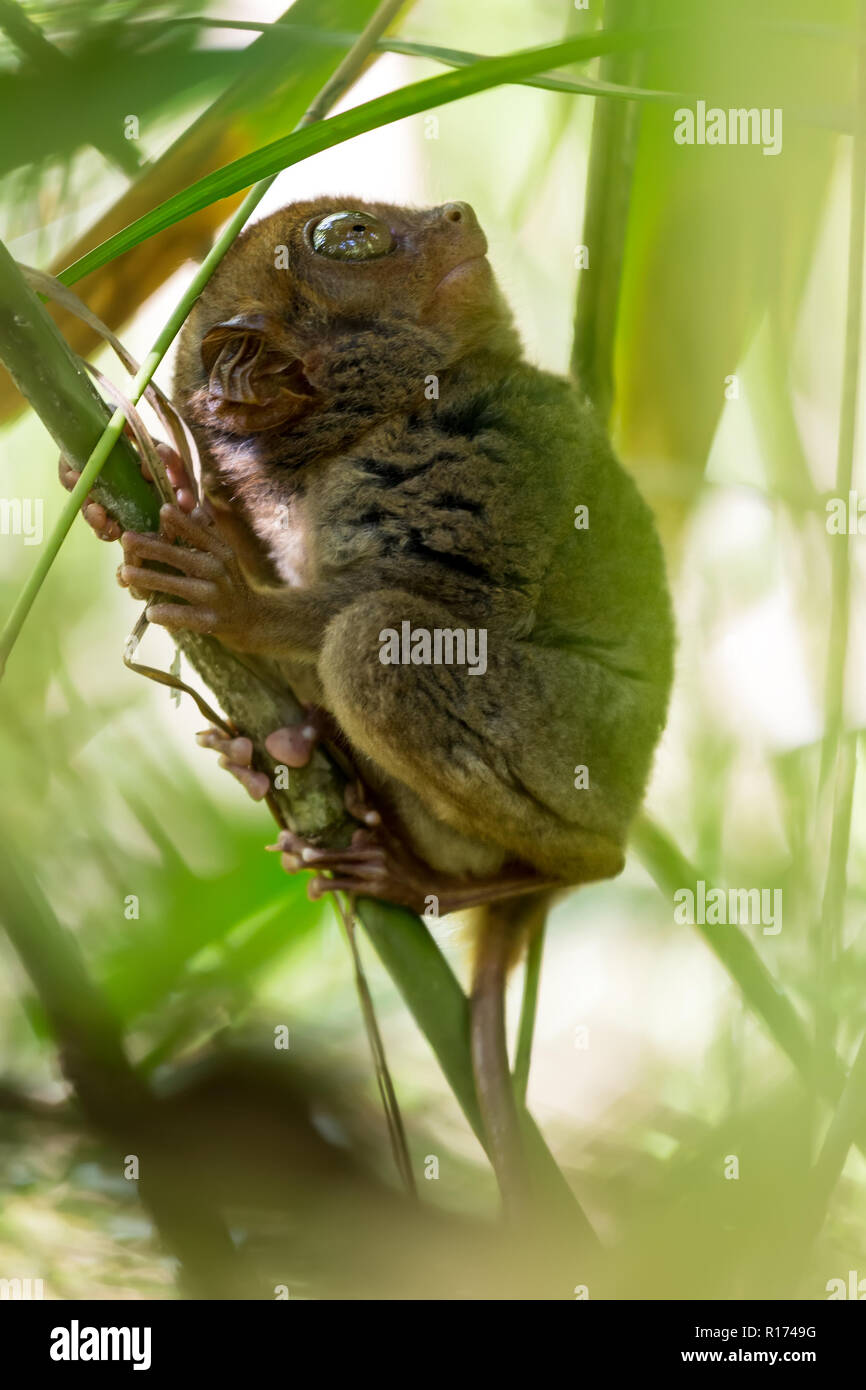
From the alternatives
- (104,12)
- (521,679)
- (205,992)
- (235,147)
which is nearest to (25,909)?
(205,992)

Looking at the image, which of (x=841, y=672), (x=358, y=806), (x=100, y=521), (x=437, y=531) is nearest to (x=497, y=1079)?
(x=358, y=806)

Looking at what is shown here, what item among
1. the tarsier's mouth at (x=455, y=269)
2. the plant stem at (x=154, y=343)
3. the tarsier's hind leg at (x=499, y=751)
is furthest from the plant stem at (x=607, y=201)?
the tarsier's hind leg at (x=499, y=751)

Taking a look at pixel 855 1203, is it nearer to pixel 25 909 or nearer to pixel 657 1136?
pixel 657 1136

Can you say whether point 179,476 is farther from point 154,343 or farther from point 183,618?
point 154,343

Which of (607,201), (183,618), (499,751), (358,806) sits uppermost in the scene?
(607,201)

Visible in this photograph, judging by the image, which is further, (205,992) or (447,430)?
(447,430)

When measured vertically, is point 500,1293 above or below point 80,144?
below

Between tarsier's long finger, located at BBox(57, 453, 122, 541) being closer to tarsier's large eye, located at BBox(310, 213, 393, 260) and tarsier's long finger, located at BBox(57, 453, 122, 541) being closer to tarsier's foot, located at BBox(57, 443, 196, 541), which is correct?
tarsier's foot, located at BBox(57, 443, 196, 541)
